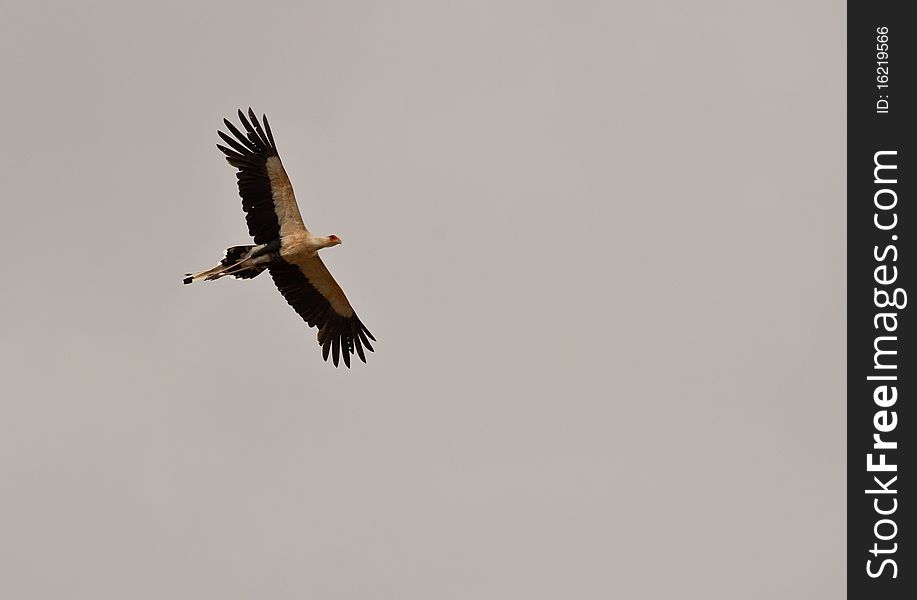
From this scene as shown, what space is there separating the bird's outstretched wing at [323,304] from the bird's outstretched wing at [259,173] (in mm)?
1629

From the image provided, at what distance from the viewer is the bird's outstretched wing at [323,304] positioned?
2635 inches

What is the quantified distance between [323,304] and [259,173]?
458cm

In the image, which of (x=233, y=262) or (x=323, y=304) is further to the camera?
(x=323, y=304)

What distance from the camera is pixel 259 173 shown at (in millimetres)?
65312

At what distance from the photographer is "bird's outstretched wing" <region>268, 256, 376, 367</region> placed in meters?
66.9

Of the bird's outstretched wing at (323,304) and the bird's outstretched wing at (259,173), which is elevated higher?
the bird's outstretched wing at (259,173)

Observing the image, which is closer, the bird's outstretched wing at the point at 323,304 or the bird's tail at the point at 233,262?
the bird's tail at the point at 233,262

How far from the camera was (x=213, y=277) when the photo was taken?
6544 cm

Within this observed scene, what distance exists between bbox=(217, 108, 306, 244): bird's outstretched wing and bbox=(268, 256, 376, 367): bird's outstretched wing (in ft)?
5.34
